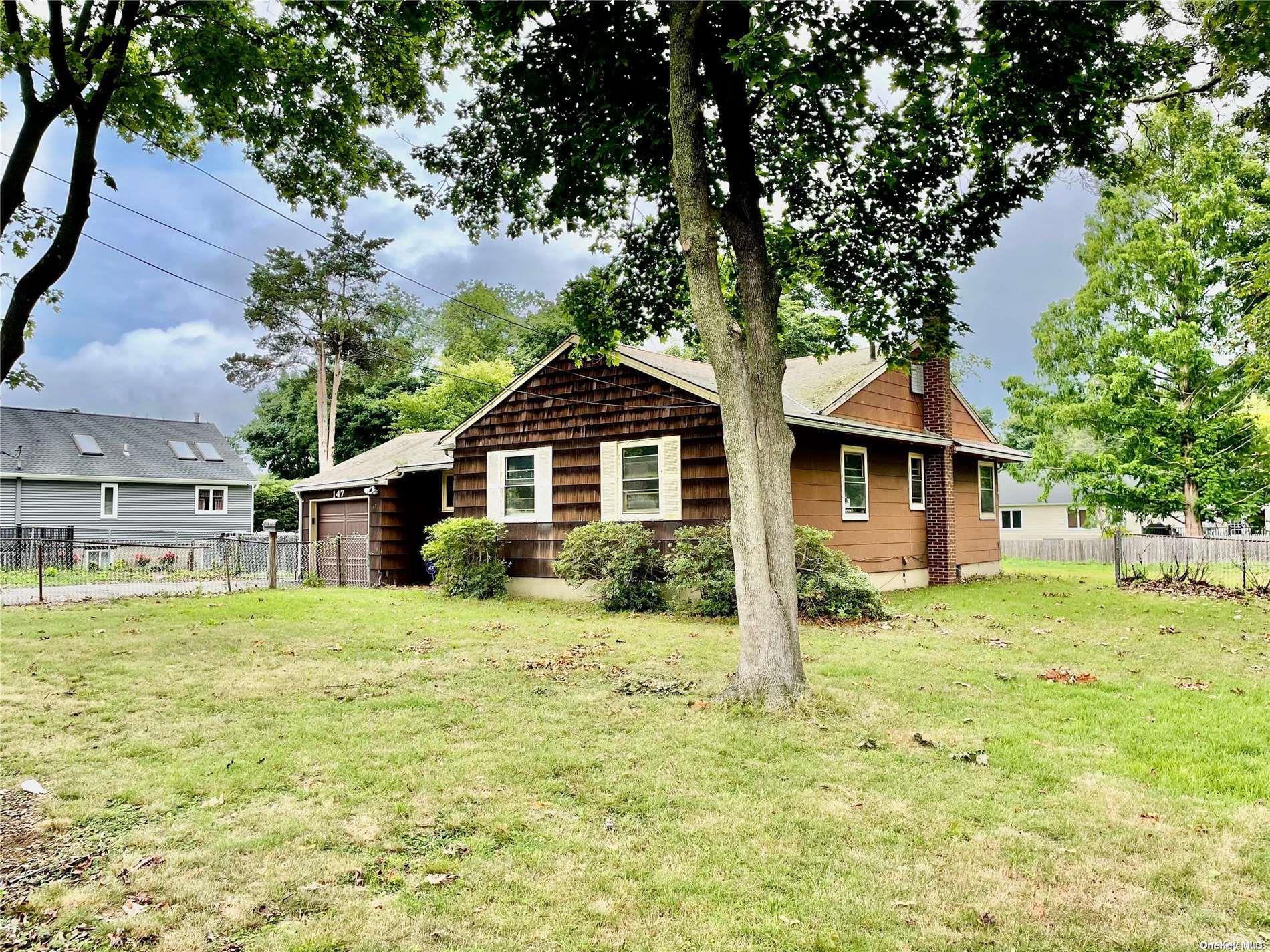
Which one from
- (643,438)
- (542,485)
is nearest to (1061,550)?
(643,438)

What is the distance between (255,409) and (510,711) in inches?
1703

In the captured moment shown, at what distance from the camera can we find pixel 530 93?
8.64m

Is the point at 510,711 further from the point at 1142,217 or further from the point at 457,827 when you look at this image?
the point at 1142,217

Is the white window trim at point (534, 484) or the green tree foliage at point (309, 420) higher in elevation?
the green tree foliage at point (309, 420)

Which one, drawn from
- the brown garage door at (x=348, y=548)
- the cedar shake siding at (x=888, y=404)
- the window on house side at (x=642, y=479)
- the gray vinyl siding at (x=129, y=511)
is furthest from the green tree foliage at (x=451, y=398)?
the window on house side at (x=642, y=479)

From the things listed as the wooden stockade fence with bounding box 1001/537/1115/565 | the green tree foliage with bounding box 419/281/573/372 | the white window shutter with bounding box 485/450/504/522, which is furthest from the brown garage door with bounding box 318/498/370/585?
the wooden stockade fence with bounding box 1001/537/1115/565

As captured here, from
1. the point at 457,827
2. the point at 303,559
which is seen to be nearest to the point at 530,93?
the point at 457,827

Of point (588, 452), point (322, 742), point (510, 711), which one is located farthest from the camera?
point (588, 452)

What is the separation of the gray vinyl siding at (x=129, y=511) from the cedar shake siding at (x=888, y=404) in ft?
92.5

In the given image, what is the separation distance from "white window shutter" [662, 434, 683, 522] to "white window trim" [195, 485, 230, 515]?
1036 inches

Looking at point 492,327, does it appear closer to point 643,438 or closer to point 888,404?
point 888,404

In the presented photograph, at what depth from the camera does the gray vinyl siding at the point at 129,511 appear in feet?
91.0

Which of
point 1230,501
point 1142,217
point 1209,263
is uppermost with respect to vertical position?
point 1142,217

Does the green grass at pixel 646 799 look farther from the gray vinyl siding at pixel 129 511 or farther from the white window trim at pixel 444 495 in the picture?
the gray vinyl siding at pixel 129 511
